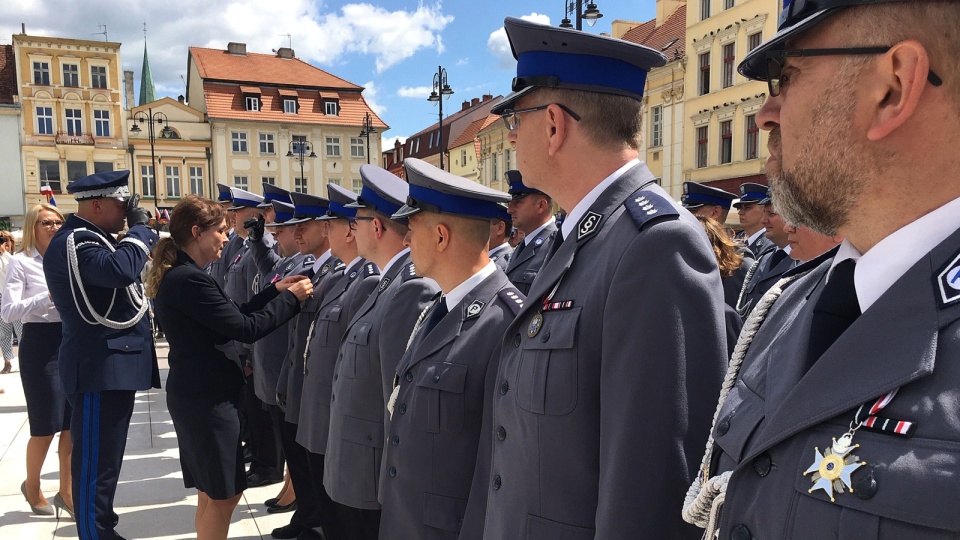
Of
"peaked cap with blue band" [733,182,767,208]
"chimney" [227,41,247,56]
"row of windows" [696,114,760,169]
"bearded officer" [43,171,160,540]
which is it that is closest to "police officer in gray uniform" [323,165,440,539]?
"bearded officer" [43,171,160,540]

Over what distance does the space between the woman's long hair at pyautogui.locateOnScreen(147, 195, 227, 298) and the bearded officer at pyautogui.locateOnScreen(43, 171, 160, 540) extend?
524 mm

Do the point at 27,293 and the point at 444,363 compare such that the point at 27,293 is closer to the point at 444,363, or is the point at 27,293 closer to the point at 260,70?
the point at 444,363

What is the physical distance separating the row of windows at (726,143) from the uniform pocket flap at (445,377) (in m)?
22.3

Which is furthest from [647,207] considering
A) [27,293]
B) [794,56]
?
[27,293]

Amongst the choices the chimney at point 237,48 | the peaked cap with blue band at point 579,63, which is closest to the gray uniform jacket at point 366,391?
the peaked cap with blue band at point 579,63

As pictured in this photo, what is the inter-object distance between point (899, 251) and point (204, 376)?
11.7ft

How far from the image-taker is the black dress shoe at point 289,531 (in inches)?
185

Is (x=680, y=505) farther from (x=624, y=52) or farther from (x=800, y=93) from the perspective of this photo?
(x=624, y=52)

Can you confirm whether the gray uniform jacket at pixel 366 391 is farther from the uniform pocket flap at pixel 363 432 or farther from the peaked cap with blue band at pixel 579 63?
the peaked cap with blue band at pixel 579 63

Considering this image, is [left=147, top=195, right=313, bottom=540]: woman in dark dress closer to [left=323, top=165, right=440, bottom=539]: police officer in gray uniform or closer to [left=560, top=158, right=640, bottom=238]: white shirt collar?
[left=323, top=165, right=440, bottom=539]: police officer in gray uniform

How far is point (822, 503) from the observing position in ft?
3.26

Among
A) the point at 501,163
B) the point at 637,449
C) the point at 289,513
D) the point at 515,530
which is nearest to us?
the point at 637,449

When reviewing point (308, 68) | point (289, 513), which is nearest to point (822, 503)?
point (289, 513)

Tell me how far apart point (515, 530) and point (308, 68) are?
51613 mm
